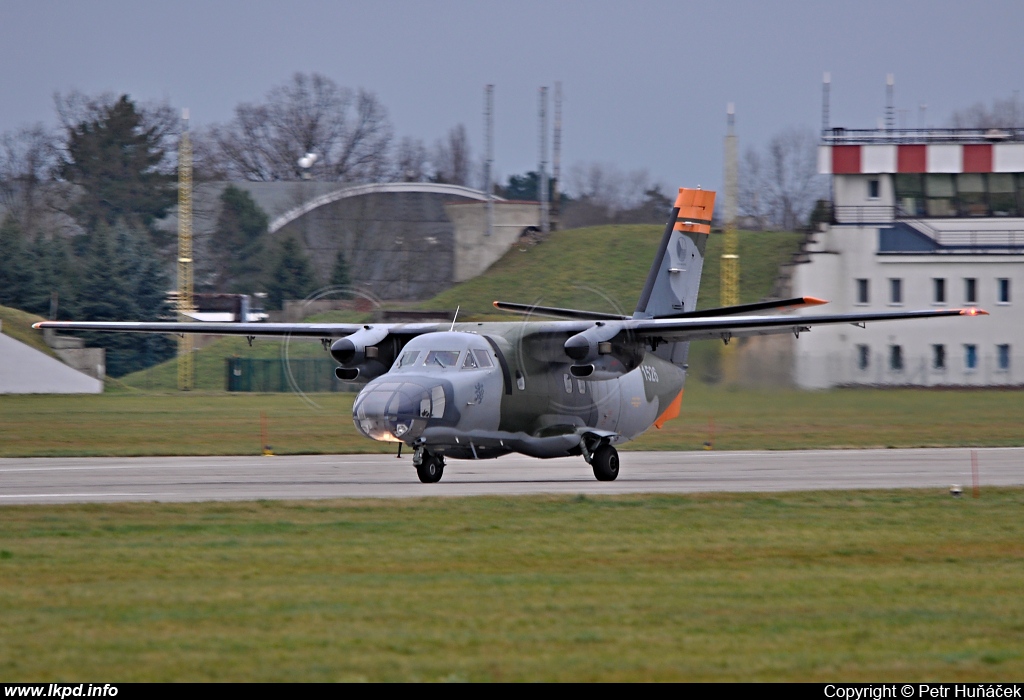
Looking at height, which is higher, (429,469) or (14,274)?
(14,274)

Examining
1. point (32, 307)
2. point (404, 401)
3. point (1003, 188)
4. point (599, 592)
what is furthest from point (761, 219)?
point (599, 592)

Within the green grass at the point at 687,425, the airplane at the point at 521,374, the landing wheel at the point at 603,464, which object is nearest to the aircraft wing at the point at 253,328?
the airplane at the point at 521,374

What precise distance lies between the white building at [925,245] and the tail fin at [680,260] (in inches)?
1126

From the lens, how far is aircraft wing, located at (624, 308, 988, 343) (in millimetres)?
20859

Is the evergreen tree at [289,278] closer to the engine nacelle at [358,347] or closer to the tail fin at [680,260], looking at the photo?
the tail fin at [680,260]

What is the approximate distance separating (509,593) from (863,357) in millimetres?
40274

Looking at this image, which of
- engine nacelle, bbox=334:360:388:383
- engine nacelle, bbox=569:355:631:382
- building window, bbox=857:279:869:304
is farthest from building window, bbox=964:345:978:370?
engine nacelle, bbox=334:360:388:383

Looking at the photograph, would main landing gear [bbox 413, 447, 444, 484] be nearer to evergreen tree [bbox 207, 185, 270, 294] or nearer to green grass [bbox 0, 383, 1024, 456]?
green grass [bbox 0, 383, 1024, 456]

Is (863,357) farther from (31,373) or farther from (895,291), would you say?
(31,373)

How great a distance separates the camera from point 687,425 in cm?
3981

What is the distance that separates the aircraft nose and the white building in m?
37.4

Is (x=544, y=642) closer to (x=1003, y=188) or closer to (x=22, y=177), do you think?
(x=1003, y=188)

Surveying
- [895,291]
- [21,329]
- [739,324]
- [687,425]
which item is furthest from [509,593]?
[21,329]

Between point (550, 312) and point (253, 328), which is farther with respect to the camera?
point (253, 328)
